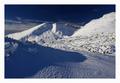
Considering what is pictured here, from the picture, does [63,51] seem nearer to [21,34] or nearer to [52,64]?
[52,64]

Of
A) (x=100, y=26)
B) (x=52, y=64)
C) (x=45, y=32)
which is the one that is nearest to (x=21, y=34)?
(x=45, y=32)

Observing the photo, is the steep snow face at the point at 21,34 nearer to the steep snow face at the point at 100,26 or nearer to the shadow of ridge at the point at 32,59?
the shadow of ridge at the point at 32,59

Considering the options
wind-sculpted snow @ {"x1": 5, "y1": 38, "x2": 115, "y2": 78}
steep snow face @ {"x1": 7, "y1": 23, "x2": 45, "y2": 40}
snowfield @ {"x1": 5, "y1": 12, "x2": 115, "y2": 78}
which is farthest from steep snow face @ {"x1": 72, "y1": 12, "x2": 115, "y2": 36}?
steep snow face @ {"x1": 7, "y1": 23, "x2": 45, "y2": 40}

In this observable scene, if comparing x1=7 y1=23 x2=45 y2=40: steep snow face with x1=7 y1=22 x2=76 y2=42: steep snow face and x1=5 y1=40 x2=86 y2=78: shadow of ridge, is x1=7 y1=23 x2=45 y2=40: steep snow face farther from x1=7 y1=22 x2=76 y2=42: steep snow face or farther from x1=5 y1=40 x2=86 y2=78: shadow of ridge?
x1=5 y1=40 x2=86 y2=78: shadow of ridge

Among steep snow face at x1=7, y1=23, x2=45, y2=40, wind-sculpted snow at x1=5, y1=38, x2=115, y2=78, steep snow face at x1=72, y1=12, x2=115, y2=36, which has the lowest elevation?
A: wind-sculpted snow at x1=5, y1=38, x2=115, y2=78
